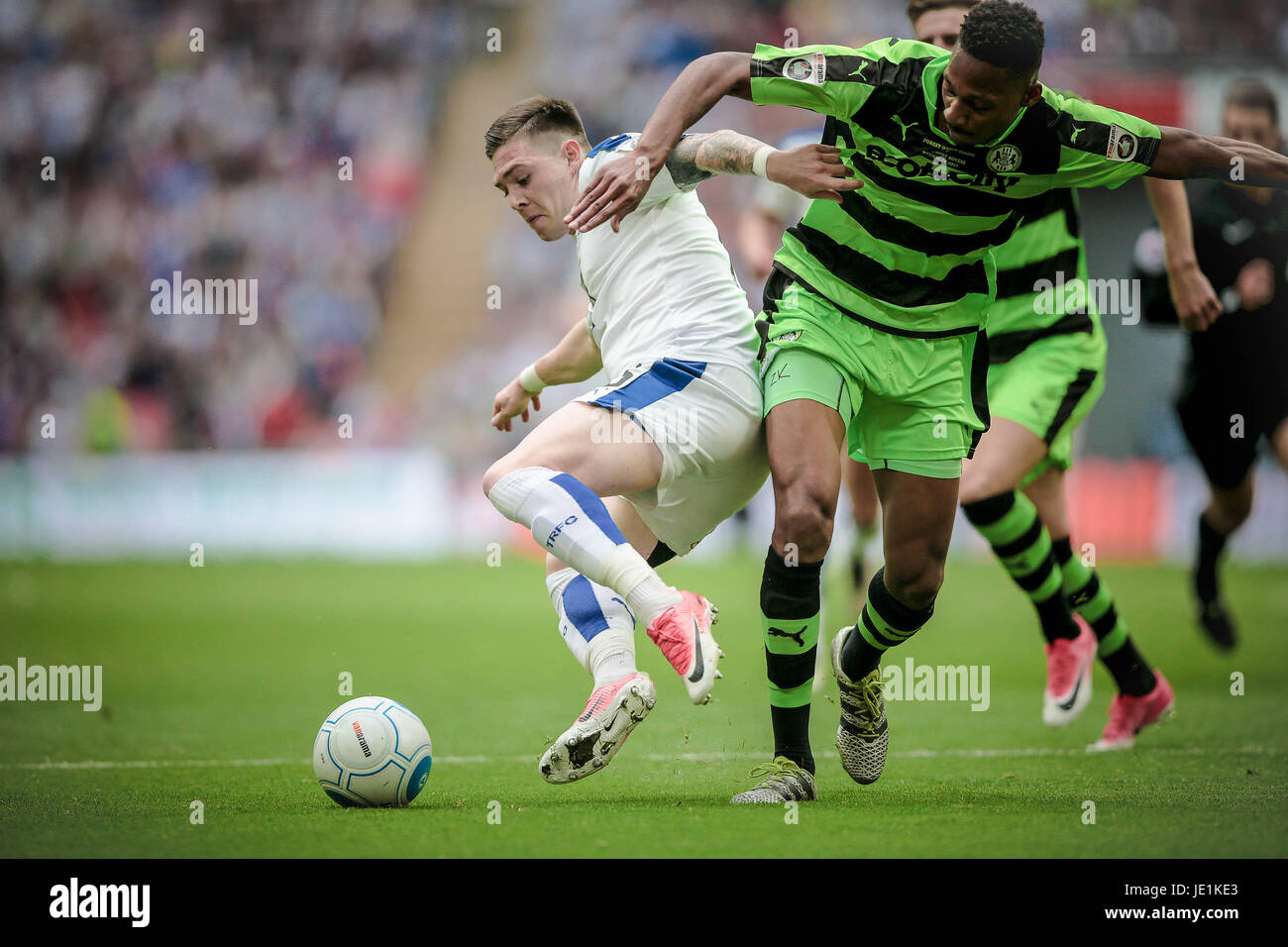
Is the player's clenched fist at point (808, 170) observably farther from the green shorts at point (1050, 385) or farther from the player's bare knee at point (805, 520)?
the green shorts at point (1050, 385)

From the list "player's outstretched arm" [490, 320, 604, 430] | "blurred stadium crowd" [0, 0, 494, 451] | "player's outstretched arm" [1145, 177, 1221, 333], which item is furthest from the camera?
"blurred stadium crowd" [0, 0, 494, 451]

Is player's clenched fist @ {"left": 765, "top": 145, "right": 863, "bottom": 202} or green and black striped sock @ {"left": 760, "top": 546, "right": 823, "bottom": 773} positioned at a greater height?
player's clenched fist @ {"left": 765, "top": 145, "right": 863, "bottom": 202}

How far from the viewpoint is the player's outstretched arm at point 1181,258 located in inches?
220

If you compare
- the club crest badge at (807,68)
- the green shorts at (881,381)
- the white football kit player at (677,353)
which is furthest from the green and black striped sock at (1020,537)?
the club crest badge at (807,68)

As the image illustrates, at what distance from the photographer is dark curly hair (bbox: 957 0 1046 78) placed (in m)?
3.94

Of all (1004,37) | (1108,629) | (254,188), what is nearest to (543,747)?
(1108,629)

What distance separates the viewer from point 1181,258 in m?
5.63

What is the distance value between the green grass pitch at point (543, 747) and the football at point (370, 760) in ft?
0.27

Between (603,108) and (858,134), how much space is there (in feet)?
50.1

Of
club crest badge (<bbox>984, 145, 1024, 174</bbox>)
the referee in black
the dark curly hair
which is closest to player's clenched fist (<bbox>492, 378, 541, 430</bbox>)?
club crest badge (<bbox>984, 145, 1024, 174</bbox>)

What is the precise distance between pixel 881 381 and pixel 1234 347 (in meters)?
4.48

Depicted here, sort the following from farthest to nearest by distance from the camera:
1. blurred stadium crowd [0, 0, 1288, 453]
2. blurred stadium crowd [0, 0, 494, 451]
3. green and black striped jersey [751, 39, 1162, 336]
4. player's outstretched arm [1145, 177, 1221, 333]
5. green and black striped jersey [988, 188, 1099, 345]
→ blurred stadium crowd [0, 0, 494, 451] < blurred stadium crowd [0, 0, 1288, 453] < green and black striped jersey [988, 188, 1099, 345] < player's outstretched arm [1145, 177, 1221, 333] < green and black striped jersey [751, 39, 1162, 336]

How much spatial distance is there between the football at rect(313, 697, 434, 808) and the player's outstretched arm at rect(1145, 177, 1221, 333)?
338 centimetres

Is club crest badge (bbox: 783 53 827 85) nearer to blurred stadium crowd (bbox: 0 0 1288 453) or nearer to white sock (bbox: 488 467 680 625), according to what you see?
white sock (bbox: 488 467 680 625)
